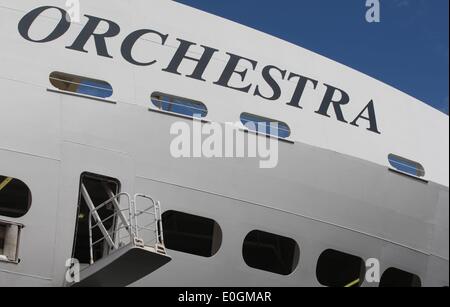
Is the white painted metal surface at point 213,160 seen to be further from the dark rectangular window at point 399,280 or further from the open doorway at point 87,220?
the open doorway at point 87,220

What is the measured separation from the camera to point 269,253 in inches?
524

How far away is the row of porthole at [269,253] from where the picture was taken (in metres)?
12.1

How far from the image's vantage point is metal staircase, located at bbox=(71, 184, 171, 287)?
8062 millimetres

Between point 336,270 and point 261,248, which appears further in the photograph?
point 336,270

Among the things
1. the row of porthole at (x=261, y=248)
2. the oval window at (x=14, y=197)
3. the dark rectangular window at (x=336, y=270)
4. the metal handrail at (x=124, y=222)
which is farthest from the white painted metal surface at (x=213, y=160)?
the oval window at (x=14, y=197)

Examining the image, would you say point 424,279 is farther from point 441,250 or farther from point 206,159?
point 206,159

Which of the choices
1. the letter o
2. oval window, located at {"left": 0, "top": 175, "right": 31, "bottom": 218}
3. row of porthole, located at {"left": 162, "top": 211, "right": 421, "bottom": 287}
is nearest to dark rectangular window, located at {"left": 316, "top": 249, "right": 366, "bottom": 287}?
row of porthole, located at {"left": 162, "top": 211, "right": 421, "bottom": 287}

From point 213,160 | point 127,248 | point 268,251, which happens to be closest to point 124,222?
point 127,248

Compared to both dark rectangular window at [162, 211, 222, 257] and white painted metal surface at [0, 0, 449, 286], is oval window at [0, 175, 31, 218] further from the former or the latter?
dark rectangular window at [162, 211, 222, 257]

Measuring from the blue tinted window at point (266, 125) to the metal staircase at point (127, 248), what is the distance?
2055 millimetres

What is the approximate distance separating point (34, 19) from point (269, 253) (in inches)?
237

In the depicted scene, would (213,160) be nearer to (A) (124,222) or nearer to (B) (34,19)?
(A) (124,222)
